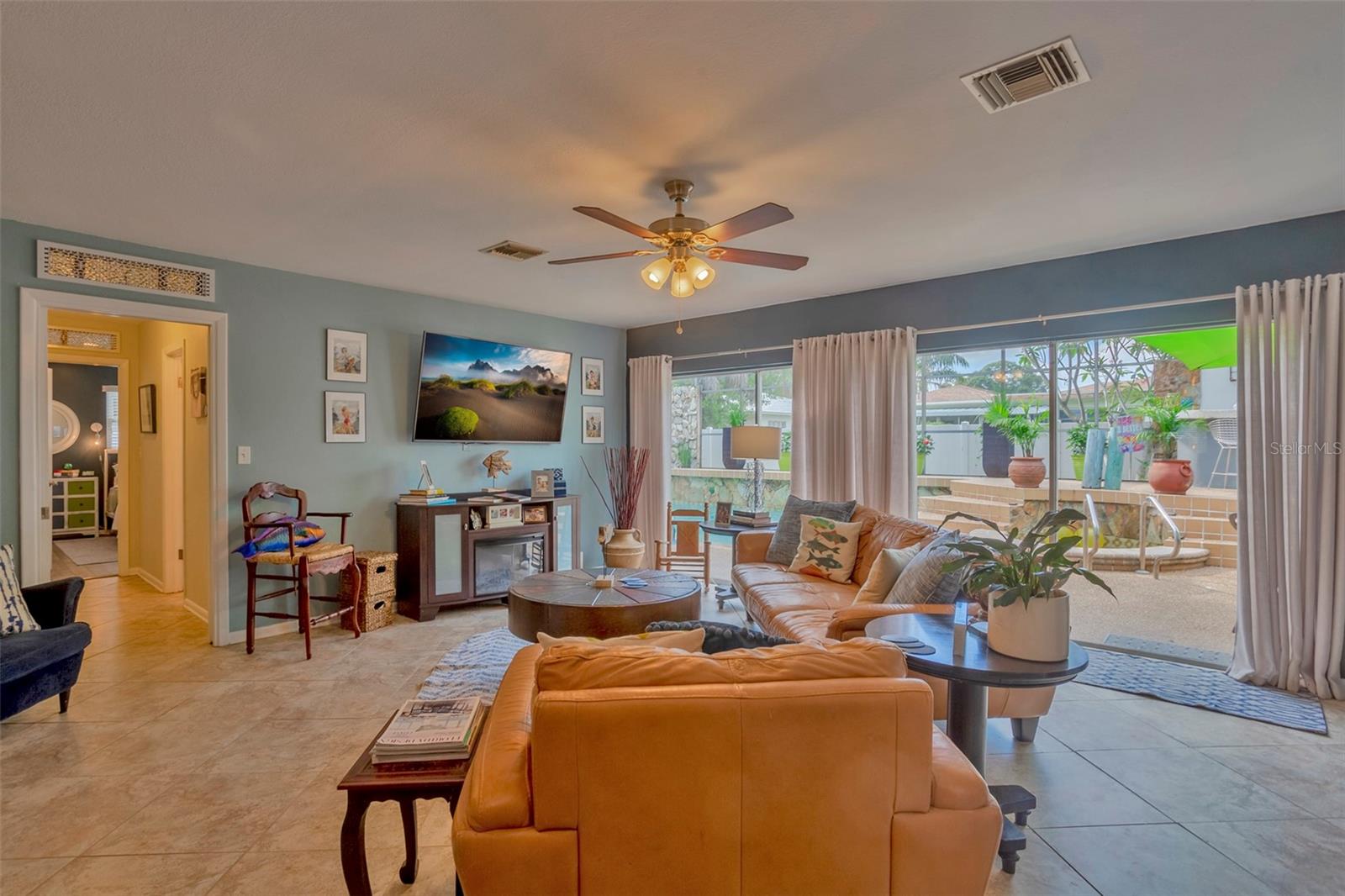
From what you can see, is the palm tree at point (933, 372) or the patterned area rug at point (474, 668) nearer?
the patterned area rug at point (474, 668)

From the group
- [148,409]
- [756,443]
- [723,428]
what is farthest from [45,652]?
[723,428]

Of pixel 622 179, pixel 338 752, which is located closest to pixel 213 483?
pixel 338 752

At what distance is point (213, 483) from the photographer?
164 inches

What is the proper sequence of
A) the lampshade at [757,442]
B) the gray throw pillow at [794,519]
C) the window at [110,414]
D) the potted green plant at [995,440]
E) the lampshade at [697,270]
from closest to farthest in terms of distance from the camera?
the lampshade at [697,270]
the gray throw pillow at [794,519]
the potted green plant at [995,440]
the lampshade at [757,442]
the window at [110,414]

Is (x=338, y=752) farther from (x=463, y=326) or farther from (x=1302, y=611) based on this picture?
(x=1302, y=611)

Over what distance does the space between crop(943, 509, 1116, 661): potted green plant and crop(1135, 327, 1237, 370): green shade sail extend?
2755 mm

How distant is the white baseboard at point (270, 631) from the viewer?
420 centimetres

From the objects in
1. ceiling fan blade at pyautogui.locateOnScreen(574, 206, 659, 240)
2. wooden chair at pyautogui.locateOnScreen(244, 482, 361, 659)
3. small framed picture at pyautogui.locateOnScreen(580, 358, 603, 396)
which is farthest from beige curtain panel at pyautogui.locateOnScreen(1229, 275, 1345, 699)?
wooden chair at pyautogui.locateOnScreen(244, 482, 361, 659)

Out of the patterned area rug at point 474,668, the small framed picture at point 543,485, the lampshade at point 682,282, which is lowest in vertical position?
the patterned area rug at point 474,668

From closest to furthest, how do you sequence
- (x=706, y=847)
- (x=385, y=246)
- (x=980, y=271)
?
(x=706, y=847)
(x=385, y=246)
(x=980, y=271)

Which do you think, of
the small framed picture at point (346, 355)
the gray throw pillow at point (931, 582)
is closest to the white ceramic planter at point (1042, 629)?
the gray throw pillow at point (931, 582)

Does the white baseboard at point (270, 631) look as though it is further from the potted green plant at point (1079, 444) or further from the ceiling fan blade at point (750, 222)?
the potted green plant at point (1079, 444)

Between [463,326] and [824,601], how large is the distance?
380cm

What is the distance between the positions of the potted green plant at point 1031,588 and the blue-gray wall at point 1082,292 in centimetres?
264
